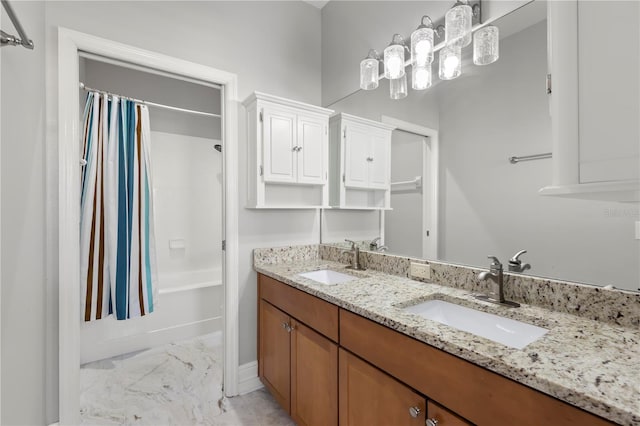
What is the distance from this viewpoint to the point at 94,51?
1.54 meters

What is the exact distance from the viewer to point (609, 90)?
68cm

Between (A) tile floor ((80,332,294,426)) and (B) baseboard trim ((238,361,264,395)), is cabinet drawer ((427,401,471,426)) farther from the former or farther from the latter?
(B) baseboard trim ((238,361,264,395))

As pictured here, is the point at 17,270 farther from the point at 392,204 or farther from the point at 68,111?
the point at 392,204

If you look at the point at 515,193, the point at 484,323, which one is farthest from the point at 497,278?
the point at 515,193

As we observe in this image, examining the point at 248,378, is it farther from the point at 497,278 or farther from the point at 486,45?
the point at 486,45

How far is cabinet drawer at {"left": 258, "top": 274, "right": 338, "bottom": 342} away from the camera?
1.27 m

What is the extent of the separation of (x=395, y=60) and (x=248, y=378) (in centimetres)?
225

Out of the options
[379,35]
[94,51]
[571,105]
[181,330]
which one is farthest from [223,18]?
[181,330]

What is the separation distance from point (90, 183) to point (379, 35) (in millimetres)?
2152

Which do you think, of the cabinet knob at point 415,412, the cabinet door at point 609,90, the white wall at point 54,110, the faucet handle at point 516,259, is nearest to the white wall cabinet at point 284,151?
the white wall at point 54,110

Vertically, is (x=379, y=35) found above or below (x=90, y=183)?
above

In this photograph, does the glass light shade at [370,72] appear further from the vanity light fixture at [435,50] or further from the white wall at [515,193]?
the white wall at [515,193]

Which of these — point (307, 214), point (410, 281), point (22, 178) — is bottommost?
point (410, 281)

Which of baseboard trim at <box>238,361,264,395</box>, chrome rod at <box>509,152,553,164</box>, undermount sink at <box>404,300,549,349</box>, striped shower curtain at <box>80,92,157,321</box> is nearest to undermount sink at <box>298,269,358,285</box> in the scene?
undermount sink at <box>404,300,549,349</box>
